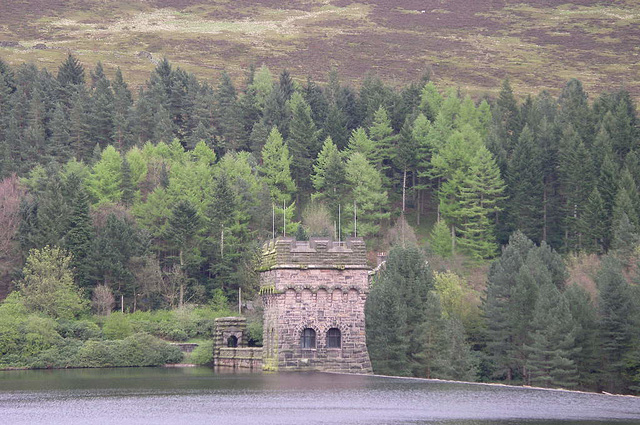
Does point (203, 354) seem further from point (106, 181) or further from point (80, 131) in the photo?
point (80, 131)

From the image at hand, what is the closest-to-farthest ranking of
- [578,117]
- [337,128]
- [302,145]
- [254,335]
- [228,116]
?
[254,335]
[578,117]
[302,145]
[337,128]
[228,116]

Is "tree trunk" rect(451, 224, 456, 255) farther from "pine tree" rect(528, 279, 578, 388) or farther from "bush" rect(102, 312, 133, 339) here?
"pine tree" rect(528, 279, 578, 388)

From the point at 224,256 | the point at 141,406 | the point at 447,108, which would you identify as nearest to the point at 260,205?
the point at 224,256

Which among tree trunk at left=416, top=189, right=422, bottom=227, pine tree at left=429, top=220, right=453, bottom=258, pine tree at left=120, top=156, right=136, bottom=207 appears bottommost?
pine tree at left=429, top=220, right=453, bottom=258

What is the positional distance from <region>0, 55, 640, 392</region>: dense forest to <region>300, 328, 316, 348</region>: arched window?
11926mm

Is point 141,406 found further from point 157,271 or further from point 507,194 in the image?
point 507,194

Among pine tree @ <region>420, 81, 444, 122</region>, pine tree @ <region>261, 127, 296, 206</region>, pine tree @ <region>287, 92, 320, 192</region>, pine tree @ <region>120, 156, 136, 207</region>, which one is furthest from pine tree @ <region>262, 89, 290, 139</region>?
pine tree @ <region>120, 156, 136, 207</region>

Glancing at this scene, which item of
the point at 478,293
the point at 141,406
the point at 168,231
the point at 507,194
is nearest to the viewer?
the point at 141,406

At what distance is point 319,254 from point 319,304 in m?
2.46

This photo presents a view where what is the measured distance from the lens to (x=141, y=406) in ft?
132

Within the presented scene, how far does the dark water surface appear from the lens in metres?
35.5

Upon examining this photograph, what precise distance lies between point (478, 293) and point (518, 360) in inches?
819

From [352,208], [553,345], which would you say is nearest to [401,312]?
[553,345]

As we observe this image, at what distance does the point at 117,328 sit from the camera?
77.8 m
